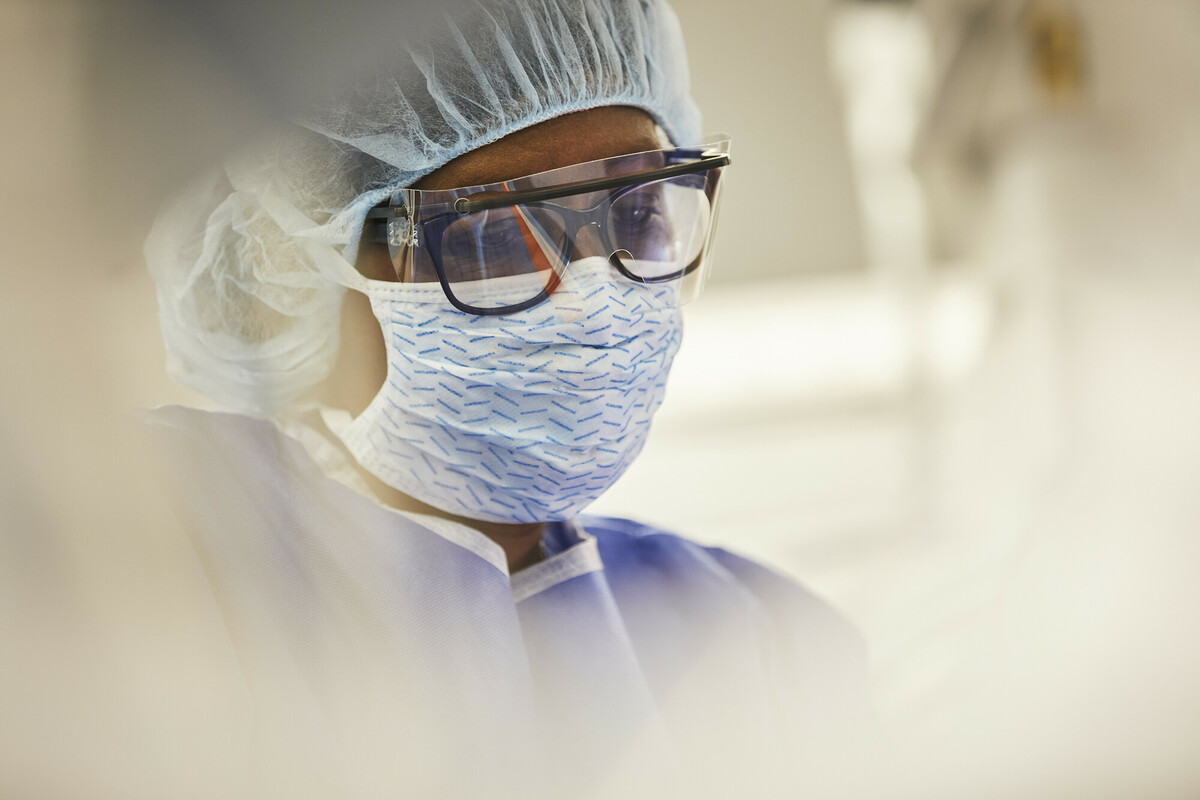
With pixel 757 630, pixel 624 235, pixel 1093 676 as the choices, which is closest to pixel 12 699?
pixel 624 235

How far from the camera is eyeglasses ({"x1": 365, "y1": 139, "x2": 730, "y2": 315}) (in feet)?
2.23

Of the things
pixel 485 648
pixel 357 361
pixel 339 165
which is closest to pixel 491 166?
pixel 339 165

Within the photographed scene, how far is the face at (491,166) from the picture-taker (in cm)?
71

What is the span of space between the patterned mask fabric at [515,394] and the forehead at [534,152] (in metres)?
0.10

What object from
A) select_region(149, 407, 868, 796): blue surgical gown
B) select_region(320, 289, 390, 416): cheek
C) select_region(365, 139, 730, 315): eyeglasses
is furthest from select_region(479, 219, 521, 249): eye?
select_region(149, 407, 868, 796): blue surgical gown

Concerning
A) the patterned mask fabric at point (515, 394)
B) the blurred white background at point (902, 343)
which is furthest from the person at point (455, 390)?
the blurred white background at point (902, 343)

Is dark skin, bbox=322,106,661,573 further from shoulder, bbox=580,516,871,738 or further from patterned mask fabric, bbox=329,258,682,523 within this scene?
shoulder, bbox=580,516,871,738

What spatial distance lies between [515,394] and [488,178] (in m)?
0.20

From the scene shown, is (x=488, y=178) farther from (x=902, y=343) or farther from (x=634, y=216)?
(x=902, y=343)

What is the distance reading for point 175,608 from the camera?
50 centimetres

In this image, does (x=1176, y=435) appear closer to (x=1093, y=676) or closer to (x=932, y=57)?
(x=1093, y=676)

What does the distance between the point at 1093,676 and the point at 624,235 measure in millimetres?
687

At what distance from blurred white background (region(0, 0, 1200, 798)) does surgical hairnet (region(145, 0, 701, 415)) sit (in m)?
0.12

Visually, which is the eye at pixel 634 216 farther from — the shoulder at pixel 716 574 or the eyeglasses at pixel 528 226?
the shoulder at pixel 716 574
